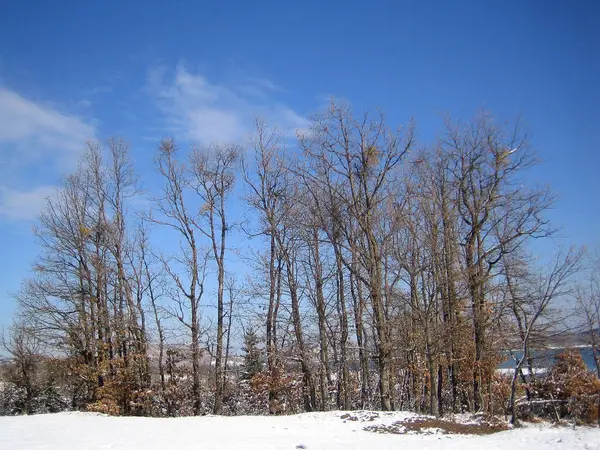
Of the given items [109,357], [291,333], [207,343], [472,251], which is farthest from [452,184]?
[109,357]

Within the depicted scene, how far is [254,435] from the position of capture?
1063 centimetres

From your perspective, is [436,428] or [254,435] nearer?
[254,435]

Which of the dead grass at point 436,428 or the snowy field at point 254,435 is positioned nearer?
the snowy field at point 254,435

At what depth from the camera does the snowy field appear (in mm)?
9070

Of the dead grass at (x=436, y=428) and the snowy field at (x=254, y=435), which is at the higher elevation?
the snowy field at (x=254, y=435)

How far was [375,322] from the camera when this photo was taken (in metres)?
15.7

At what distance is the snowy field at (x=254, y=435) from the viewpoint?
357 inches

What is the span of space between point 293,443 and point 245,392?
11045 millimetres

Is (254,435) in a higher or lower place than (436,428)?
higher

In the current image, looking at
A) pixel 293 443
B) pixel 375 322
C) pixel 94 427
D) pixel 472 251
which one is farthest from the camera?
pixel 472 251

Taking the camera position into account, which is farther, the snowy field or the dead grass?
the dead grass

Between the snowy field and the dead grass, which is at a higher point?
the snowy field

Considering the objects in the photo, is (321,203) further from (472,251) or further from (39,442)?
(39,442)

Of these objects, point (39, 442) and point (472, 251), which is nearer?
point (39, 442)
